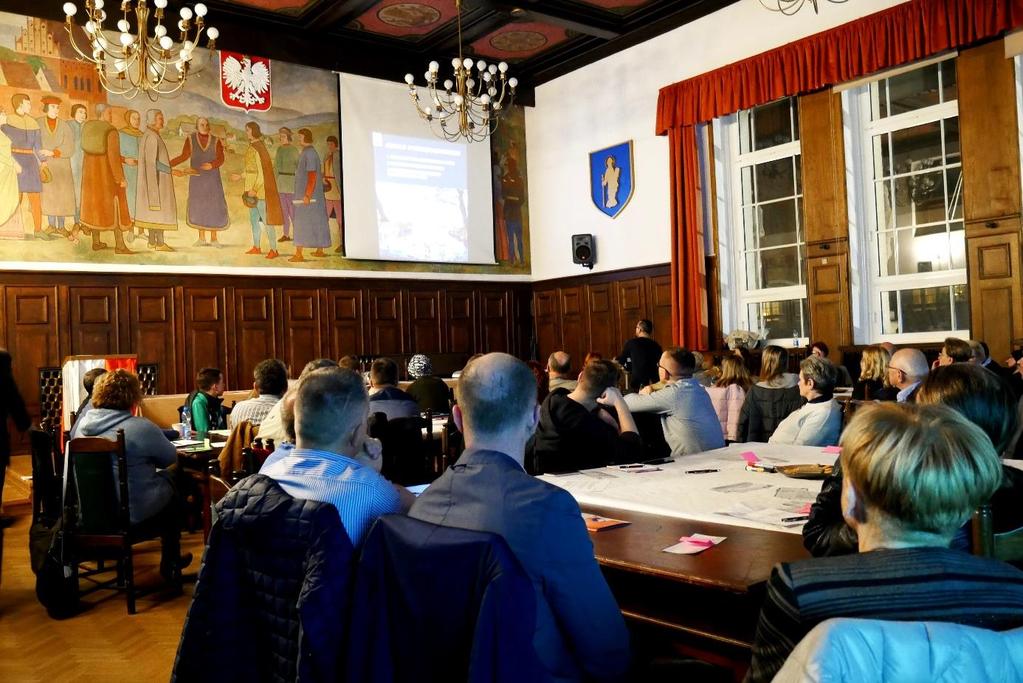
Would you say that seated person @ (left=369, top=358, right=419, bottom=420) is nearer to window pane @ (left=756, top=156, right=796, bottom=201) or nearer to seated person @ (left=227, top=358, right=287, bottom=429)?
seated person @ (left=227, top=358, right=287, bottom=429)

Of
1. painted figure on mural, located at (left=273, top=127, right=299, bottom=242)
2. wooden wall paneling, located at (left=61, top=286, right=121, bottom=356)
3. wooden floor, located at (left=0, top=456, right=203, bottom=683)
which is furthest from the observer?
painted figure on mural, located at (left=273, top=127, right=299, bottom=242)

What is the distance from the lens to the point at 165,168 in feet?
34.5

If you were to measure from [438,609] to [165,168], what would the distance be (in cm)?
1022

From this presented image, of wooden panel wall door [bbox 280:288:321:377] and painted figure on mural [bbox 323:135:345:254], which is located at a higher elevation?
painted figure on mural [bbox 323:135:345:254]

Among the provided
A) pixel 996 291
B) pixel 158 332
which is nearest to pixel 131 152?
pixel 158 332

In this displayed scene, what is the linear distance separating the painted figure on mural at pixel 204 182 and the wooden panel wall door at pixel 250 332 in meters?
0.84

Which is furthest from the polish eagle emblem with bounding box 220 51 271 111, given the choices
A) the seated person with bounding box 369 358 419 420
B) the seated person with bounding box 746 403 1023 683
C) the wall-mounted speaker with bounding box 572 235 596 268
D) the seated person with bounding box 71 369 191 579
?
the seated person with bounding box 746 403 1023 683

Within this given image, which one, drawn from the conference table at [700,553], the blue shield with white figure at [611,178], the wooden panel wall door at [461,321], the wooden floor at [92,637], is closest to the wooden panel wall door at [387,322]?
the wooden panel wall door at [461,321]

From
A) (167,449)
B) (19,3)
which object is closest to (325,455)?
(167,449)

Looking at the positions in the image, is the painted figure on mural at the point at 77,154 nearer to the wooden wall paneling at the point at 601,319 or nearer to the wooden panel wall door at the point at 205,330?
the wooden panel wall door at the point at 205,330

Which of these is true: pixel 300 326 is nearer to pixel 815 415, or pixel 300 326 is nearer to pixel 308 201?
pixel 308 201

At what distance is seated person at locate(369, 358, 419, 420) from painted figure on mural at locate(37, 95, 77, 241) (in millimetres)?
6125

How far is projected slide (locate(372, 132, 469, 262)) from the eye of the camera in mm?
12234

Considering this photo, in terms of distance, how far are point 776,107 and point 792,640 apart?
34.4 ft
